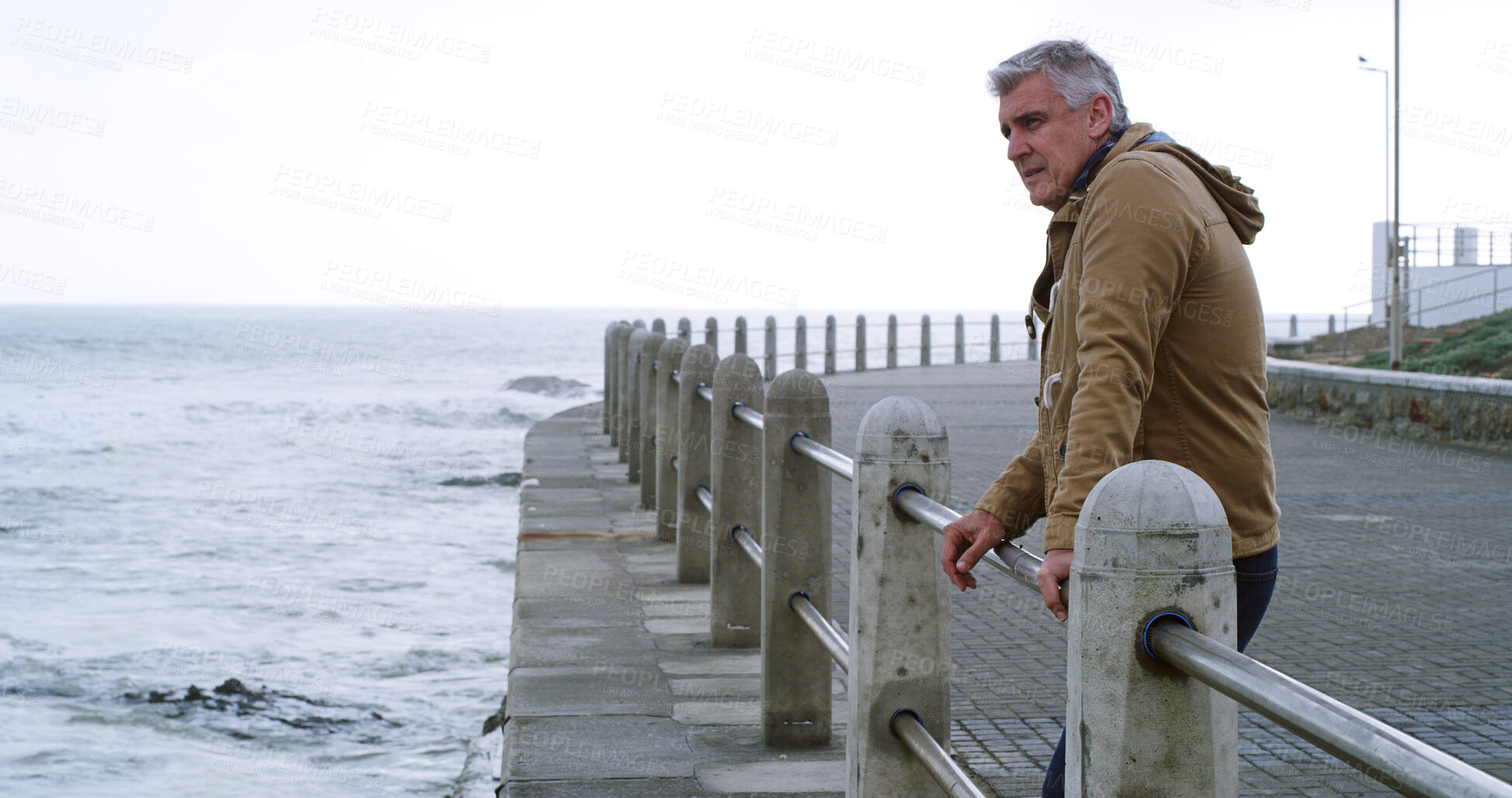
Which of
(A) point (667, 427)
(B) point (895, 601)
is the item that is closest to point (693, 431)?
(A) point (667, 427)

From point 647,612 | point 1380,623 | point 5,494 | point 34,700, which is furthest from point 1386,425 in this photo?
point 5,494

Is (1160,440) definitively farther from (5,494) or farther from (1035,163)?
(5,494)

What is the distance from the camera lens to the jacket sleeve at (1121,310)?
6.34 ft

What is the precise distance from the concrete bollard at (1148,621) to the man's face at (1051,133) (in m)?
Result: 0.94

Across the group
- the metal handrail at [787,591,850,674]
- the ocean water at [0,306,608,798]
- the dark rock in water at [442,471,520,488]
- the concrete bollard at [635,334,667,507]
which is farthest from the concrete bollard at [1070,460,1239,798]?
the dark rock in water at [442,471,520,488]

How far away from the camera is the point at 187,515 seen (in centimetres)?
1380

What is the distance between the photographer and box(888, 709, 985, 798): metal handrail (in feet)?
7.68

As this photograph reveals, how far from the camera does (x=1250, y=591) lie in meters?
2.14

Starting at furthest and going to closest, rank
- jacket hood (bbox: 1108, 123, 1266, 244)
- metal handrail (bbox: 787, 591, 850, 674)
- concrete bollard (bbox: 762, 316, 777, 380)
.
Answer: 1. concrete bollard (bbox: 762, 316, 777, 380)
2. metal handrail (bbox: 787, 591, 850, 674)
3. jacket hood (bbox: 1108, 123, 1266, 244)

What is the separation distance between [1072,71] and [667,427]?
533 cm

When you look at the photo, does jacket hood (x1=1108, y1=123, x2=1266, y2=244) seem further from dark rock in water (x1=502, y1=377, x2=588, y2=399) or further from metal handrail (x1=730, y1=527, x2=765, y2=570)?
dark rock in water (x1=502, y1=377, x2=588, y2=399)

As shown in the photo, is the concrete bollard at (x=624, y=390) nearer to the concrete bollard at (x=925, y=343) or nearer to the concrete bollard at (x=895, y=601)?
the concrete bollard at (x=895, y=601)

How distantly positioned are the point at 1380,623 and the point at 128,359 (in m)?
65.6

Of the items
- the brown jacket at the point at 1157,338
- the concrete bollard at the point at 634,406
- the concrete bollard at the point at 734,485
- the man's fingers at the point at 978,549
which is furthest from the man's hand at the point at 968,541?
the concrete bollard at the point at 634,406
